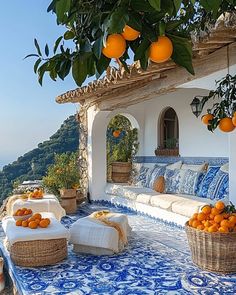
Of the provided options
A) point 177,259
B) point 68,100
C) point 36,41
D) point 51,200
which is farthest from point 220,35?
point 68,100

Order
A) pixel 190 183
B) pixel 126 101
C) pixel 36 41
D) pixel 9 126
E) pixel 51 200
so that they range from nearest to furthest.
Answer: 1. pixel 36 41
2. pixel 51 200
3. pixel 190 183
4. pixel 126 101
5. pixel 9 126

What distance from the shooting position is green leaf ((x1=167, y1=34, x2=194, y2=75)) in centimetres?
118

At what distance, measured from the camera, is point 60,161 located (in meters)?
9.06

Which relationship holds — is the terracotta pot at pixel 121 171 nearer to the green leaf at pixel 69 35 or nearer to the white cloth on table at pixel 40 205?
the white cloth on table at pixel 40 205

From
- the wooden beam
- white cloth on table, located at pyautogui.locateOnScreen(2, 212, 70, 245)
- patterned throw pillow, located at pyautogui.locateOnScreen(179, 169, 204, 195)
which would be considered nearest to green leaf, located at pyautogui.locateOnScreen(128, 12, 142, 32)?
the wooden beam

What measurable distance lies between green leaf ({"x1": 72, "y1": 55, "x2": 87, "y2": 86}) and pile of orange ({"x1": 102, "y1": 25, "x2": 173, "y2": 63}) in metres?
0.11

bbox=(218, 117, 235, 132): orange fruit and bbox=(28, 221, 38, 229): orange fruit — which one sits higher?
bbox=(218, 117, 235, 132): orange fruit

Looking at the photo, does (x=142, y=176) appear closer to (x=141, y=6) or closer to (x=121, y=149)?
(x=121, y=149)

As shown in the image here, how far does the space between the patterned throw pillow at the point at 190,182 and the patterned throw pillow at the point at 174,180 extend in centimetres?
13

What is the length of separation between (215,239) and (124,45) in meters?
3.14

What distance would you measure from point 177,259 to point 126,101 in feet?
13.2

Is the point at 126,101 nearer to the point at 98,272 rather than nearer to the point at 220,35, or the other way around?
the point at 220,35

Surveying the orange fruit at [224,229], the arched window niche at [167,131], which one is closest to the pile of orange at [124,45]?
the orange fruit at [224,229]

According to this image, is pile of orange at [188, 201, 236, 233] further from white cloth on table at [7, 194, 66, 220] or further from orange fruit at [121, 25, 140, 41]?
orange fruit at [121, 25, 140, 41]
